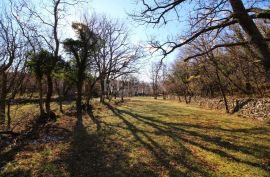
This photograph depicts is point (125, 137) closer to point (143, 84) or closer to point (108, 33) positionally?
point (108, 33)

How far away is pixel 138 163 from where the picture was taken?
941 cm

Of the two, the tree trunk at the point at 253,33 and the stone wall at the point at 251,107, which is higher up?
the tree trunk at the point at 253,33

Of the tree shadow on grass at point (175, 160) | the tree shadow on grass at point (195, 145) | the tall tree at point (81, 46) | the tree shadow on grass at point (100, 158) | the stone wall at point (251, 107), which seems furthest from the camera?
the tall tree at point (81, 46)

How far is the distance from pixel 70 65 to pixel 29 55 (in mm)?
6845

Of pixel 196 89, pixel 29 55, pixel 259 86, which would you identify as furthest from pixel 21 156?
pixel 196 89

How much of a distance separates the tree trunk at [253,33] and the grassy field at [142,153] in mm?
4106

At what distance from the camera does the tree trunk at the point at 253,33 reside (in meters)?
5.56

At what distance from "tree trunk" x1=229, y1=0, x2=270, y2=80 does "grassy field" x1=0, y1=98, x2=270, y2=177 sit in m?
4.11

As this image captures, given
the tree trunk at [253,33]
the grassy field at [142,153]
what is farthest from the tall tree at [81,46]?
the tree trunk at [253,33]

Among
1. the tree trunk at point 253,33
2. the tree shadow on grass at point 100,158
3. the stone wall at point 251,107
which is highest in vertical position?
the tree trunk at point 253,33

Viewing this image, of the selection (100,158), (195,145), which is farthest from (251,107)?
(100,158)

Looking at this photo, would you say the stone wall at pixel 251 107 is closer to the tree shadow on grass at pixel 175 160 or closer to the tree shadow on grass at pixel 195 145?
the tree shadow on grass at pixel 195 145

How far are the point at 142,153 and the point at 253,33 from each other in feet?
22.3

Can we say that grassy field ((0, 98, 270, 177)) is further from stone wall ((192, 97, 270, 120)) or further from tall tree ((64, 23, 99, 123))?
tall tree ((64, 23, 99, 123))
